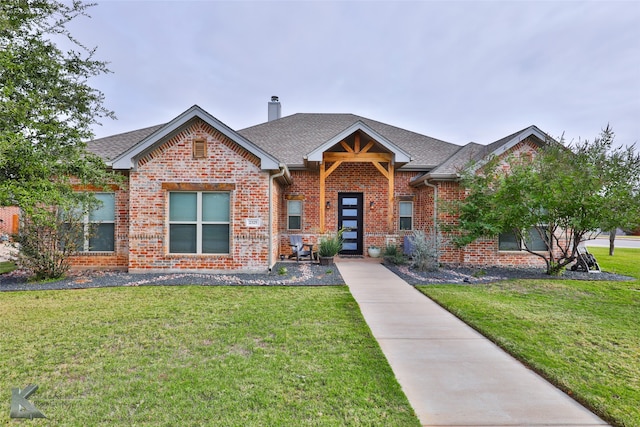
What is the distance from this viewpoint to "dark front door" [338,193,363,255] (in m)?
13.0

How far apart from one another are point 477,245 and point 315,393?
9.54 meters

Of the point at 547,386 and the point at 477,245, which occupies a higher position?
the point at 477,245

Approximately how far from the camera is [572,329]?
4828mm

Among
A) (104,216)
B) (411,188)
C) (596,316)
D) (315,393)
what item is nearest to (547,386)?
(315,393)

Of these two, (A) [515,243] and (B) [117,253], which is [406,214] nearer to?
(A) [515,243]

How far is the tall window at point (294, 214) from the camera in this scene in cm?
1264

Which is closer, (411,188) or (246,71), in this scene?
(411,188)

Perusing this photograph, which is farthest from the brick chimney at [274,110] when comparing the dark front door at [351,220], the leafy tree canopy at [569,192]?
the leafy tree canopy at [569,192]

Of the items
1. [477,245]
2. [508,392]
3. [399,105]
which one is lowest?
[508,392]

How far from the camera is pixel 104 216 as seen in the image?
31.5 feet

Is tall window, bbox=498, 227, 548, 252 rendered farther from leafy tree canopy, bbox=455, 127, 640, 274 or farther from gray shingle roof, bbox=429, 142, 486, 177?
gray shingle roof, bbox=429, 142, 486, 177

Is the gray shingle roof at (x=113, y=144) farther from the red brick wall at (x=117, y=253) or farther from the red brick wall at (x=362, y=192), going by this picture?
the red brick wall at (x=362, y=192)

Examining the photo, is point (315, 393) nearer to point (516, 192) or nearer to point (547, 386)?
point (547, 386)

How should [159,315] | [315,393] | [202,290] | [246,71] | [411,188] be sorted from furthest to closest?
1. [246,71]
2. [411,188]
3. [202,290]
4. [159,315]
5. [315,393]
